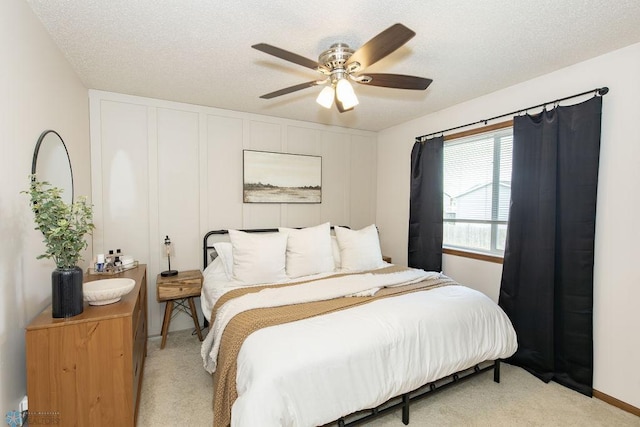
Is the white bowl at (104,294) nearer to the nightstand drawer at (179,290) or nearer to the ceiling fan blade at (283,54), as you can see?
the nightstand drawer at (179,290)

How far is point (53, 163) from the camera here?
6.71 feet

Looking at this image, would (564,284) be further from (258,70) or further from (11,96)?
(11,96)

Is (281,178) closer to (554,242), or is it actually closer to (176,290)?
Answer: (176,290)

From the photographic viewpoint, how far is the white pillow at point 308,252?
296 cm

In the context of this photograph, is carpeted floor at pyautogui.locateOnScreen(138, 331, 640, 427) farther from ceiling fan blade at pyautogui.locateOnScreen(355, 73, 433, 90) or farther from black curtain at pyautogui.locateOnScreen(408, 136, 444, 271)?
ceiling fan blade at pyautogui.locateOnScreen(355, 73, 433, 90)

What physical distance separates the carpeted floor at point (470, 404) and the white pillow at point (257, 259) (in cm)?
89

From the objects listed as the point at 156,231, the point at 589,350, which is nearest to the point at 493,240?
the point at 589,350

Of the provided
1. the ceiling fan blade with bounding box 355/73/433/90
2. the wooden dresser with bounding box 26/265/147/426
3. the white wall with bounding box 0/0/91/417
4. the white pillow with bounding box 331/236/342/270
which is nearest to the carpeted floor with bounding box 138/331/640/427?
the wooden dresser with bounding box 26/265/147/426

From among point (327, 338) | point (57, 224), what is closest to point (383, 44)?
point (327, 338)

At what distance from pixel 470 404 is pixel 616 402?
3.49 feet

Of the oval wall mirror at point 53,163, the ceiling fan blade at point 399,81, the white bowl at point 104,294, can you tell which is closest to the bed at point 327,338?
the white bowl at point 104,294

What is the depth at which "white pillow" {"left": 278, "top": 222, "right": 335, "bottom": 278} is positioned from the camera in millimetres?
2965

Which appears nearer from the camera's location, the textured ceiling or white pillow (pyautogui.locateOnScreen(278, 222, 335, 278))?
the textured ceiling

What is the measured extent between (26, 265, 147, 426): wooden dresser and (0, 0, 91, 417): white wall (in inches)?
5.2
